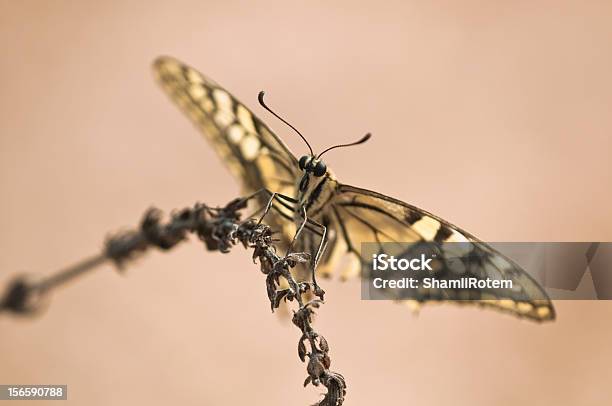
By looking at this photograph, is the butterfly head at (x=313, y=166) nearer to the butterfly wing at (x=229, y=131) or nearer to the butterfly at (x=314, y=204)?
the butterfly at (x=314, y=204)

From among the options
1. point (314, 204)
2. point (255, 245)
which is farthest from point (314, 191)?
point (255, 245)

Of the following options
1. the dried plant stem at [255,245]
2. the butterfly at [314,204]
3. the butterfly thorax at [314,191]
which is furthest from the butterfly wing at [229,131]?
the dried plant stem at [255,245]

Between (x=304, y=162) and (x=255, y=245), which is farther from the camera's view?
(x=304, y=162)

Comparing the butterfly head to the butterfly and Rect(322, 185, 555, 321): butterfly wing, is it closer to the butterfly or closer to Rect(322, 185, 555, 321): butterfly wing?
the butterfly

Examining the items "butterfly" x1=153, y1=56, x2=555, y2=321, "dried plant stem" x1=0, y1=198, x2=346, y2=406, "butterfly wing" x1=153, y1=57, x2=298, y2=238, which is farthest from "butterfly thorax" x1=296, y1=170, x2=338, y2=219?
"dried plant stem" x1=0, y1=198, x2=346, y2=406

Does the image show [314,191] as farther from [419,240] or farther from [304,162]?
[419,240]

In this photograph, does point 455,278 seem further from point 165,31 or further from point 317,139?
point 165,31

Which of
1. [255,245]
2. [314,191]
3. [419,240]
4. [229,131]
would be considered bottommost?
[255,245]

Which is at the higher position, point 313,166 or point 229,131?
point 229,131

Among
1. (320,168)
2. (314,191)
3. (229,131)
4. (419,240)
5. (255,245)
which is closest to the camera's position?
(255,245)
